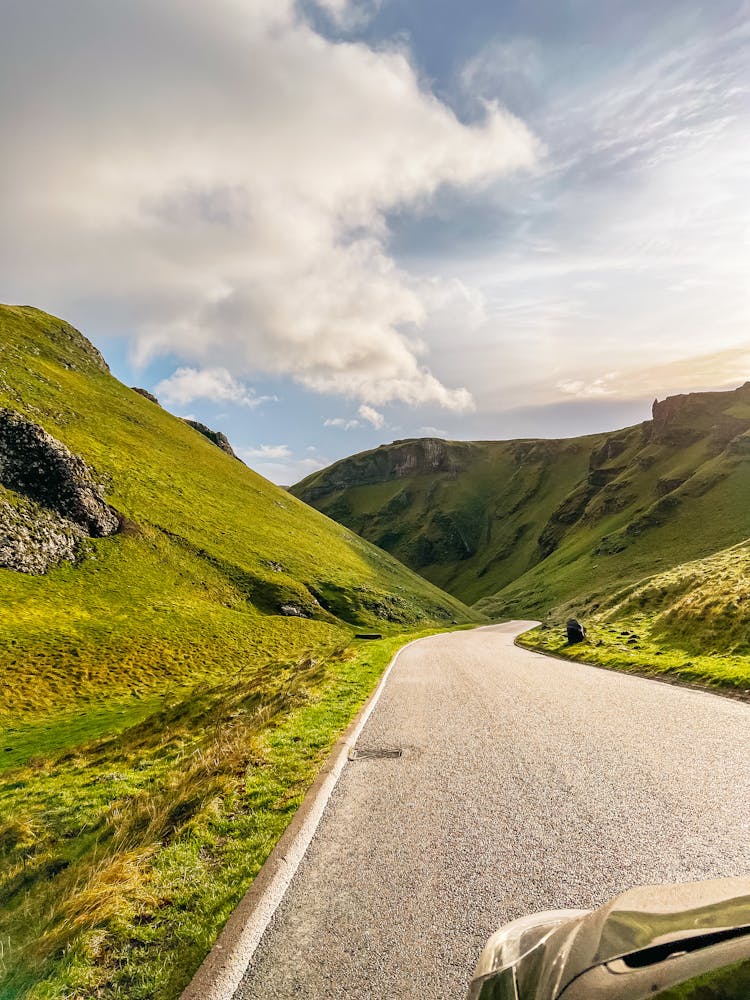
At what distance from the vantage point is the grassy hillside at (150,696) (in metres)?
4.60

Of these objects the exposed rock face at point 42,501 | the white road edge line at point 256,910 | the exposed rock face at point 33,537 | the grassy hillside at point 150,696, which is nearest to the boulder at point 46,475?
the exposed rock face at point 42,501

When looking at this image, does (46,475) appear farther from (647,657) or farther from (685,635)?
(685,635)

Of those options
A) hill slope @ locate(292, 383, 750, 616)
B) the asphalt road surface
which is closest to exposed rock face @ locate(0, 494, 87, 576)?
the asphalt road surface

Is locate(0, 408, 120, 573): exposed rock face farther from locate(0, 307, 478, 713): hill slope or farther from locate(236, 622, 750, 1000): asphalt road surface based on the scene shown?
locate(236, 622, 750, 1000): asphalt road surface

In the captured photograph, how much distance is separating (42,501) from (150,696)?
2297 cm

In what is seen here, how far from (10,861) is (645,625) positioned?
3175 cm

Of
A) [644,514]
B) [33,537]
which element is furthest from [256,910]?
[644,514]

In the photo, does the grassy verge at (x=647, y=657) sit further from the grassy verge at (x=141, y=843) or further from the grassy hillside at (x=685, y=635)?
the grassy verge at (x=141, y=843)

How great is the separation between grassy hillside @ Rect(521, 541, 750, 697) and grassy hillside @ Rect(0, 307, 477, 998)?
11.2 m

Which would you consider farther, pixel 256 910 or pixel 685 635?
pixel 685 635

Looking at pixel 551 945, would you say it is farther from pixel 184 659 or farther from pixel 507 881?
pixel 184 659

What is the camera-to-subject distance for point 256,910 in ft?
14.6

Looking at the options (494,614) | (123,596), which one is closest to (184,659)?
(123,596)

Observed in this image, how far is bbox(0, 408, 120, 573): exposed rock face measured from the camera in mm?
32969
